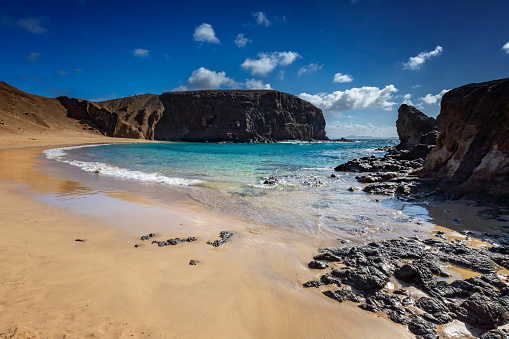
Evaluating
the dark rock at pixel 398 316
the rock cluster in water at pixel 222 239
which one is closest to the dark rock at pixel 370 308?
the dark rock at pixel 398 316

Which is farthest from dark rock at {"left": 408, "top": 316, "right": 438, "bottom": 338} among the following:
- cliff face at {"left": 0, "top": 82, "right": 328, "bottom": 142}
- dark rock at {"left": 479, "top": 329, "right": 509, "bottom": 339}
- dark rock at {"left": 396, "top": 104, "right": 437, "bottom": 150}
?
cliff face at {"left": 0, "top": 82, "right": 328, "bottom": 142}

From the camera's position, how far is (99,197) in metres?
7.54

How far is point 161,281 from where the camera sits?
3.11 meters

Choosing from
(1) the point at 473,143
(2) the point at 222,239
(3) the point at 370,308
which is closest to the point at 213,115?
(1) the point at 473,143

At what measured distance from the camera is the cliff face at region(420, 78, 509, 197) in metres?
7.48

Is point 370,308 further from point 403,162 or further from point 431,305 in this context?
point 403,162

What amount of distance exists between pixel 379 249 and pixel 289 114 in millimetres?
94002

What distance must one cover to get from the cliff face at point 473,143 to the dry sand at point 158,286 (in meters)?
6.96

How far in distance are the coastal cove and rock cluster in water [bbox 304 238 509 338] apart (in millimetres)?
223

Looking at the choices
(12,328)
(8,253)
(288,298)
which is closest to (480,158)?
(288,298)

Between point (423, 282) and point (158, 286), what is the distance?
361cm

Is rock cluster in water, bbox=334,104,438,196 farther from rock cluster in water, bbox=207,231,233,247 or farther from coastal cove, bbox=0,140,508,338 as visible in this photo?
rock cluster in water, bbox=207,231,233,247

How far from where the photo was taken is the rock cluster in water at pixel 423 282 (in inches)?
103

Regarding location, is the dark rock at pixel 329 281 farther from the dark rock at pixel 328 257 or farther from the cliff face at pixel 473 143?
the cliff face at pixel 473 143
